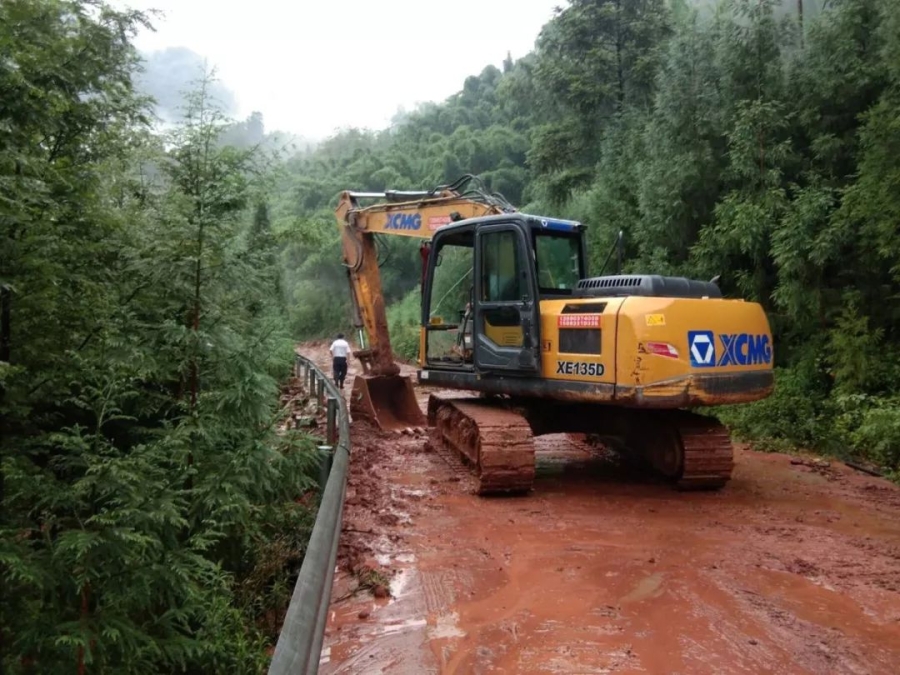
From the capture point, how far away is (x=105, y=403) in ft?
11.0

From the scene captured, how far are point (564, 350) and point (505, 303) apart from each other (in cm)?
92

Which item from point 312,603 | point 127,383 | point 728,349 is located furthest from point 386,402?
point 312,603

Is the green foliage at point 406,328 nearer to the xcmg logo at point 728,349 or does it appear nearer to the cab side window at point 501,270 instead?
the cab side window at point 501,270

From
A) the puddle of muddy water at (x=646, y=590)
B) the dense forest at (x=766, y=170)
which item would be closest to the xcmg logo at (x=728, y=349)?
the puddle of muddy water at (x=646, y=590)

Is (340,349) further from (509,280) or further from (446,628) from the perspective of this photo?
(446,628)

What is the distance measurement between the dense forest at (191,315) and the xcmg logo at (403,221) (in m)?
1.35

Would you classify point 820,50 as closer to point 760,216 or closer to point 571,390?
point 760,216

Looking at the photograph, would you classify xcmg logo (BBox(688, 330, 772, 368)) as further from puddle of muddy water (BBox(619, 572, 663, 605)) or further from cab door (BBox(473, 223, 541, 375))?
puddle of muddy water (BBox(619, 572, 663, 605))

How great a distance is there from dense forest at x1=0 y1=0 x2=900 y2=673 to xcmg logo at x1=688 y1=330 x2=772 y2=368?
8.39ft

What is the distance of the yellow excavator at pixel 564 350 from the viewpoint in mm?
6250

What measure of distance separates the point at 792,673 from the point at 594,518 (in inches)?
111

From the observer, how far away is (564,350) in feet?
22.7

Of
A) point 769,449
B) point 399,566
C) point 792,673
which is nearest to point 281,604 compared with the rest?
point 399,566

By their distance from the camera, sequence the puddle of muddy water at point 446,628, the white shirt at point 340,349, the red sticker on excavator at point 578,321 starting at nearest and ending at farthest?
1. the puddle of muddy water at point 446,628
2. the red sticker on excavator at point 578,321
3. the white shirt at point 340,349
